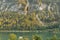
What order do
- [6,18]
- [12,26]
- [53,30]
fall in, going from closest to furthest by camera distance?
[53,30], [12,26], [6,18]

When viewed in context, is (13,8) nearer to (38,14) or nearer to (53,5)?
(38,14)

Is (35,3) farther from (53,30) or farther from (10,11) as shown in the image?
(53,30)

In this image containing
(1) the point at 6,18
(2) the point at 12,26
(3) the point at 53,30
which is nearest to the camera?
(3) the point at 53,30

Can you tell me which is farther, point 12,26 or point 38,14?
point 38,14

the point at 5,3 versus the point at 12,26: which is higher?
the point at 5,3

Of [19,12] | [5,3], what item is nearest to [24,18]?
[19,12]

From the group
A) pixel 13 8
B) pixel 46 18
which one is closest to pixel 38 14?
pixel 46 18

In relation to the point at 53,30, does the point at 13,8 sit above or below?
above

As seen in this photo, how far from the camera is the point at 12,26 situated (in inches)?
1700

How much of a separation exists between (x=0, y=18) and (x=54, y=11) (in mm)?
10995

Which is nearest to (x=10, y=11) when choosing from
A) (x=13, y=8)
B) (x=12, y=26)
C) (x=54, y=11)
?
(x=13, y=8)

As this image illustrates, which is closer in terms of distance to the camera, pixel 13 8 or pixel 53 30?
pixel 53 30

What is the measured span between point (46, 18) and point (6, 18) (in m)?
7.87

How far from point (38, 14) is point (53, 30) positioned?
7.66 meters
